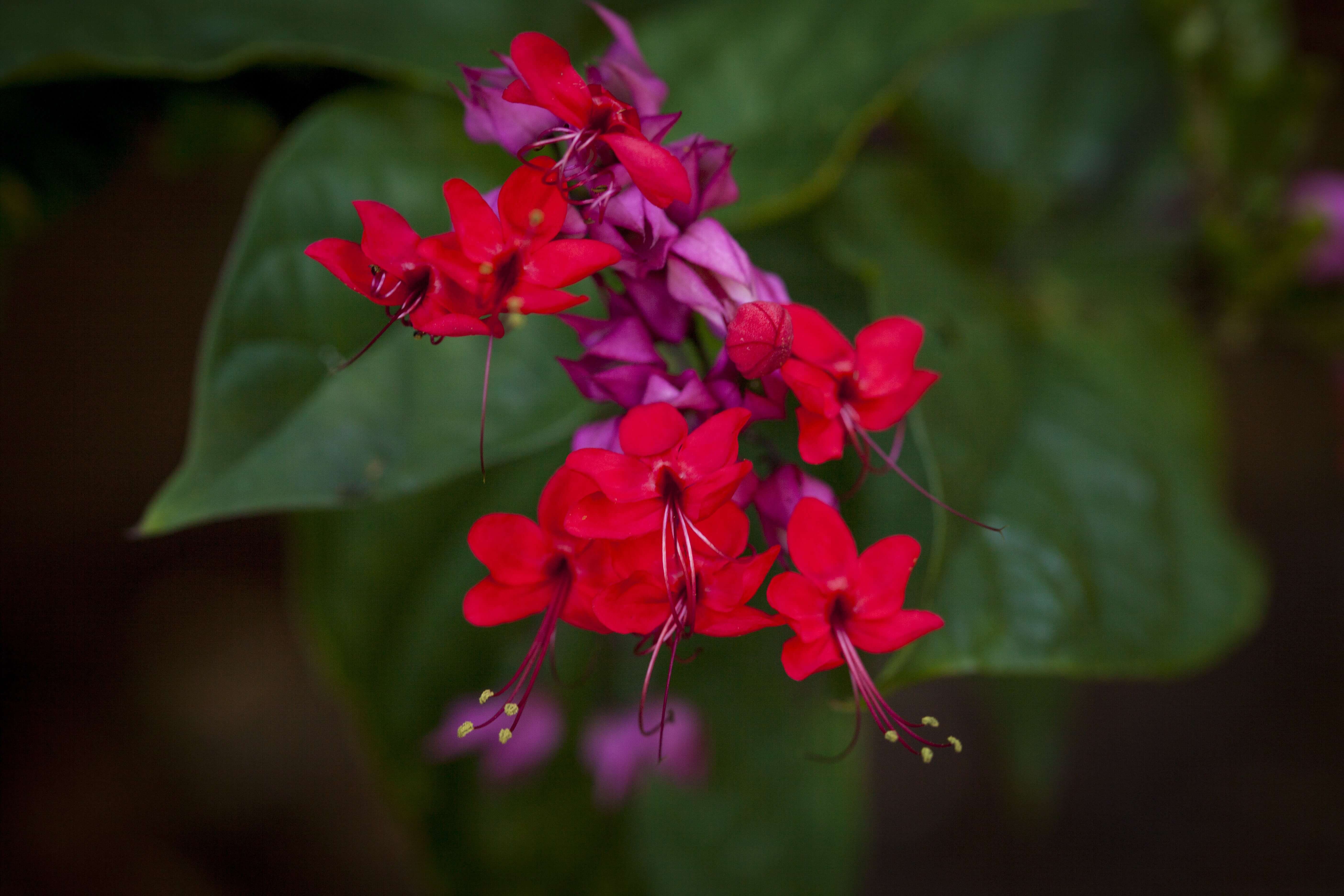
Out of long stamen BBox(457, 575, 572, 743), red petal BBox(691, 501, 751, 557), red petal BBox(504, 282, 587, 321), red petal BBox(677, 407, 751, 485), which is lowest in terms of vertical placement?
long stamen BBox(457, 575, 572, 743)

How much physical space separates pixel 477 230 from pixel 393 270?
0.12ft

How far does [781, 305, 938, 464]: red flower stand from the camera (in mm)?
368

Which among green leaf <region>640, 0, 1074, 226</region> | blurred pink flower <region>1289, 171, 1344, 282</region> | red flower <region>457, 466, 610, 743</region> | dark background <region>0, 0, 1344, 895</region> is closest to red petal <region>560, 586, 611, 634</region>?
red flower <region>457, 466, 610, 743</region>

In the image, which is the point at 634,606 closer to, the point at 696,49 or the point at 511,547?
the point at 511,547

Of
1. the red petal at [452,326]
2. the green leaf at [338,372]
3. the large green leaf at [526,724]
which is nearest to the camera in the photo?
the red petal at [452,326]

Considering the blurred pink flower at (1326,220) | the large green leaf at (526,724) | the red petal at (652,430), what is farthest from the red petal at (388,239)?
the blurred pink flower at (1326,220)

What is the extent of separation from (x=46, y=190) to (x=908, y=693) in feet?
3.50

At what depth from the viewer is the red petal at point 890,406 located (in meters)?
0.37

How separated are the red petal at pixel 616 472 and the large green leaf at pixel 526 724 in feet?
1.16

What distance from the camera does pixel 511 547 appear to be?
37 centimetres

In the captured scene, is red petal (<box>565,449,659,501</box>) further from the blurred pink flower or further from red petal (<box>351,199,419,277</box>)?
the blurred pink flower

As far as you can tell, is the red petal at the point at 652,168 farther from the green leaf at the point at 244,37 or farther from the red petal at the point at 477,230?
the green leaf at the point at 244,37

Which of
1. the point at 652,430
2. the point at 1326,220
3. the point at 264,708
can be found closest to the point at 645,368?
the point at 652,430

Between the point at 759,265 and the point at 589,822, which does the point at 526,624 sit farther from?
the point at 759,265
